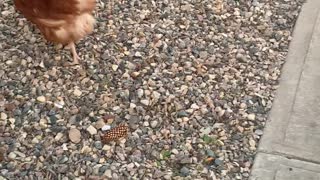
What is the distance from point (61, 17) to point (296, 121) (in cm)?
155

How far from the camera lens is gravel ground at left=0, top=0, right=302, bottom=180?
304cm

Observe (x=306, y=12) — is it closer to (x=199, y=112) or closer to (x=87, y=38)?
(x=199, y=112)

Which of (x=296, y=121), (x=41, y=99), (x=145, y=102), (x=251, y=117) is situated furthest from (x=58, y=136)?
(x=296, y=121)

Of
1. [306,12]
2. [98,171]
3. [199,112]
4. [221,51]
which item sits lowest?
[98,171]

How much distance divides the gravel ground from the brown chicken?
0.96 feet

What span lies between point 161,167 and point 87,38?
1.20 m

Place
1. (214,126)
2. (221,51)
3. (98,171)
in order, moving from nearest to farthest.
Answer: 1. (98,171)
2. (214,126)
3. (221,51)

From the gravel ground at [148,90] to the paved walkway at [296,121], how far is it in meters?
0.07

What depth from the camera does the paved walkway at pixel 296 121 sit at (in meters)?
2.94

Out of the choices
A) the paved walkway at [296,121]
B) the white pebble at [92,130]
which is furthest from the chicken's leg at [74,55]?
the paved walkway at [296,121]

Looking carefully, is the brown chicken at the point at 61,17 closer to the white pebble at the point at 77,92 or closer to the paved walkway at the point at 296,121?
the white pebble at the point at 77,92

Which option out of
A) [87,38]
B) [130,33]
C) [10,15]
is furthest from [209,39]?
[10,15]

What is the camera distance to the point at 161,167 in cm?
300

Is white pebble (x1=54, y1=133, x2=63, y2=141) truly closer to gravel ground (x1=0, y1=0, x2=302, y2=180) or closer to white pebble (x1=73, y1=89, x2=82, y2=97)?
gravel ground (x1=0, y1=0, x2=302, y2=180)
